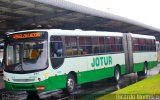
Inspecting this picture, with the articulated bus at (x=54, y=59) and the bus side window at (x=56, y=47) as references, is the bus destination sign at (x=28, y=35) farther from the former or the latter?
the bus side window at (x=56, y=47)

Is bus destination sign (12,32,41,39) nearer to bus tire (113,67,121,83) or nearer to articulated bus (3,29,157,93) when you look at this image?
articulated bus (3,29,157,93)

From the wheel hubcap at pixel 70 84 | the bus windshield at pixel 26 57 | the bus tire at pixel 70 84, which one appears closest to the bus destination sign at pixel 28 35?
the bus windshield at pixel 26 57

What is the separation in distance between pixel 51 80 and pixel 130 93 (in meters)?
3.42

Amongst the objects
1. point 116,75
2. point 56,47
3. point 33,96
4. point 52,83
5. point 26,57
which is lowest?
point 33,96

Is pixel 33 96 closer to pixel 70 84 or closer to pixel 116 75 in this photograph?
pixel 70 84

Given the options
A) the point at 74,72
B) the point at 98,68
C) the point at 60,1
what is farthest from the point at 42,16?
the point at 74,72

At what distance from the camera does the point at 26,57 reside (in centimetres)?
1612

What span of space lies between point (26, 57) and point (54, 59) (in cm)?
120

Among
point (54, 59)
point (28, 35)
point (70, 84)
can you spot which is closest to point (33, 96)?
point (70, 84)

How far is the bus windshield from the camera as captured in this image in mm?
15984

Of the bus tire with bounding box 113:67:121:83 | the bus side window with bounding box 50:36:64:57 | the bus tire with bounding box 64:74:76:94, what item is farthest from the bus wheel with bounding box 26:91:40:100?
the bus tire with bounding box 113:67:121:83

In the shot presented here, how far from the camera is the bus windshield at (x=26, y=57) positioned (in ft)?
52.4

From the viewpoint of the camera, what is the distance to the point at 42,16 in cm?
2861

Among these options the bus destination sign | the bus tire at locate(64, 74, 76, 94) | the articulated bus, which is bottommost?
the bus tire at locate(64, 74, 76, 94)
